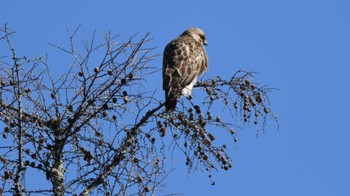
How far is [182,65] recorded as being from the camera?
30.6 ft

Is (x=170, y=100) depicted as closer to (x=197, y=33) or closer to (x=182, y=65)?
(x=182, y=65)

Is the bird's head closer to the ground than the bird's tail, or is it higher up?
higher up

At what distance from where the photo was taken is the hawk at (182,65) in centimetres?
850

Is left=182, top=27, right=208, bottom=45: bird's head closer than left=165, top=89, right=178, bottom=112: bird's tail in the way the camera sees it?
No

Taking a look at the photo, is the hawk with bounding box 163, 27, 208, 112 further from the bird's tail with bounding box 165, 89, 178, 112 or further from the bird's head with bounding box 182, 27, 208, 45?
the bird's head with bounding box 182, 27, 208, 45

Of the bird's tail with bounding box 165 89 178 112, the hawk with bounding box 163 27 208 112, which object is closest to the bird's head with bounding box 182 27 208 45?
the hawk with bounding box 163 27 208 112

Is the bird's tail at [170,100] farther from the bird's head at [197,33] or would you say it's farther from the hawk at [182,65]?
the bird's head at [197,33]

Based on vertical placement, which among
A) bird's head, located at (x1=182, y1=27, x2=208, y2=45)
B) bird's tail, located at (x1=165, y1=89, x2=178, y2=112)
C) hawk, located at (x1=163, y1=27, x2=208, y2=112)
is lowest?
bird's tail, located at (x1=165, y1=89, x2=178, y2=112)

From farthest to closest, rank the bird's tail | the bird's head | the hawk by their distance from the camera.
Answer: the bird's head, the hawk, the bird's tail

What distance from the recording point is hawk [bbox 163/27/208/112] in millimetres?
8505

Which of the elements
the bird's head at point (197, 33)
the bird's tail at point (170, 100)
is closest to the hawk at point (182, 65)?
the bird's tail at point (170, 100)

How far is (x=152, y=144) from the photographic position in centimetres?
627

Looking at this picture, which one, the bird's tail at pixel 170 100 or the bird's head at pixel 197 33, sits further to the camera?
the bird's head at pixel 197 33

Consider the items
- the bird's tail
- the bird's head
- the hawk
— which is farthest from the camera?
the bird's head
